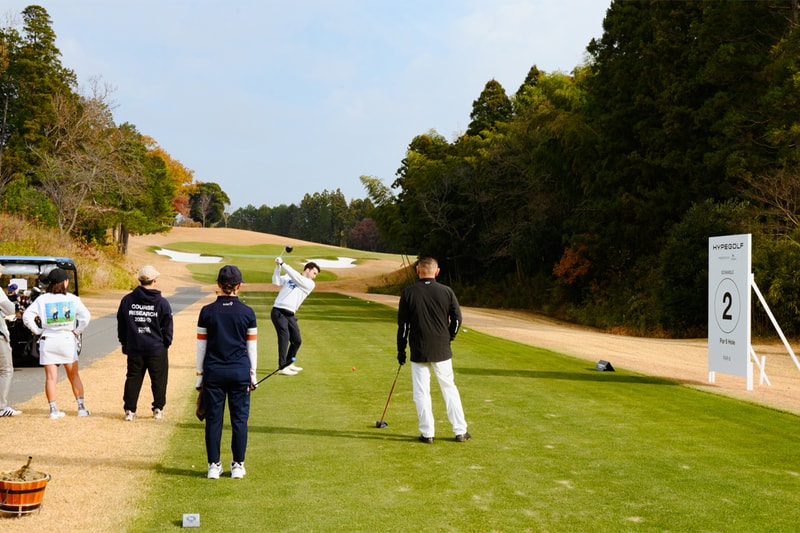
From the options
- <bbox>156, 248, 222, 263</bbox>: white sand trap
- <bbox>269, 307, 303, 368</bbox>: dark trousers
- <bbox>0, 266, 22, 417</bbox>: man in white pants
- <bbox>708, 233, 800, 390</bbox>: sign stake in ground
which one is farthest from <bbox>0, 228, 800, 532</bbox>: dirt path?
<bbox>156, 248, 222, 263</bbox>: white sand trap

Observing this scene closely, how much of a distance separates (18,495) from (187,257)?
78917 millimetres

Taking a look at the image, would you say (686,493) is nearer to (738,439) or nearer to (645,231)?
(738,439)

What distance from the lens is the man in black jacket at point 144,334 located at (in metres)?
9.61

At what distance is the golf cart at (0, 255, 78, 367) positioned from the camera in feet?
49.8

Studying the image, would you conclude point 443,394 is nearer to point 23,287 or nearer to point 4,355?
point 4,355

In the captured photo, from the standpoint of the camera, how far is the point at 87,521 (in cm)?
576

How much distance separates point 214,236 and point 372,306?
73.3 metres

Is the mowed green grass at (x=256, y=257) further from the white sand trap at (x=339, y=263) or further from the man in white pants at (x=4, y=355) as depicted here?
the man in white pants at (x=4, y=355)

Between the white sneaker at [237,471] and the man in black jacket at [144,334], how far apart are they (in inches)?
126

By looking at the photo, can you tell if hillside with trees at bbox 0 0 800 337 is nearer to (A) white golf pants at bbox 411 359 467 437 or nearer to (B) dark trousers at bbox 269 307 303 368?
(B) dark trousers at bbox 269 307 303 368

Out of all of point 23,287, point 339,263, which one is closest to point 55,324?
point 23,287

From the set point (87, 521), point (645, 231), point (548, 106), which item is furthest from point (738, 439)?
point (548, 106)

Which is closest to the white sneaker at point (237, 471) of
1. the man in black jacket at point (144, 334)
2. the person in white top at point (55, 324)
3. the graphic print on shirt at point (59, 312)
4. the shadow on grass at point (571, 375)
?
the man in black jacket at point (144, 334)

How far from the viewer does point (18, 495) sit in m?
5.76
